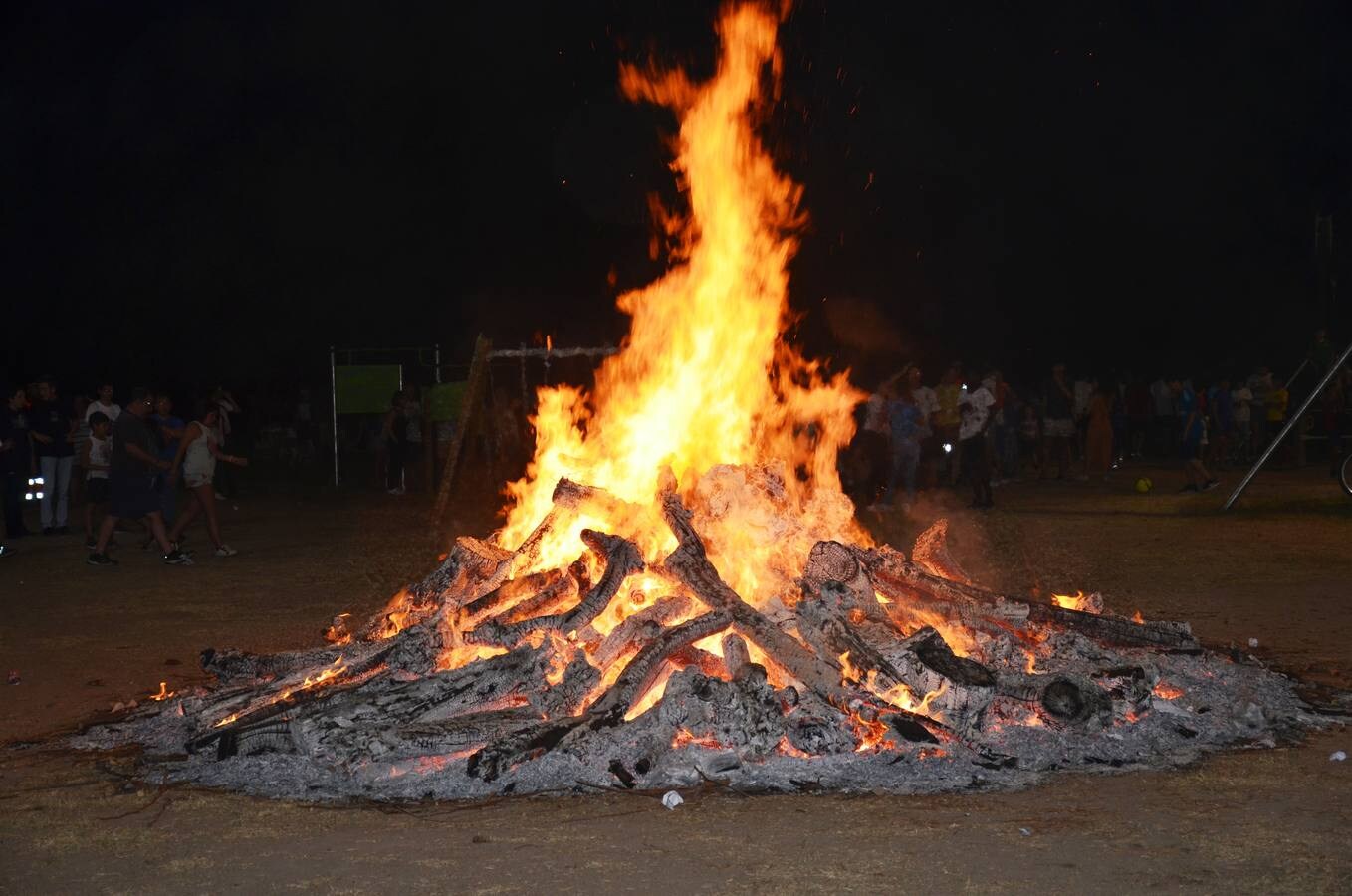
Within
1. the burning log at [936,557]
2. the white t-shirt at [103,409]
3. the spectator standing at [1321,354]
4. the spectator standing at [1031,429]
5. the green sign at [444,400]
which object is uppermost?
the spectator standing at [1321,354]

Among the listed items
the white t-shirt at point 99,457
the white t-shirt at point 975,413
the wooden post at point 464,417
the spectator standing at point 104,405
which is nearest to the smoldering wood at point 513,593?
→ the wooden post at point 464,417

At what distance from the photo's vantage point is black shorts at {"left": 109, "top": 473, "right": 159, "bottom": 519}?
12.8 meters

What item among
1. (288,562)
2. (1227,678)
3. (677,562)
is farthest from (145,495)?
(1227,678)

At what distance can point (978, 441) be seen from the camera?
56.7ft

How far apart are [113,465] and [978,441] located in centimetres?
1117

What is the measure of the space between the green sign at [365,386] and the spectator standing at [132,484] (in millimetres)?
9291

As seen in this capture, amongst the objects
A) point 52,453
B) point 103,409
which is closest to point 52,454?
point 52,453

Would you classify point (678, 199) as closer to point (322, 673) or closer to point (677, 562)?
point (677, 562)

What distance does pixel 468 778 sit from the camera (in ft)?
18.5

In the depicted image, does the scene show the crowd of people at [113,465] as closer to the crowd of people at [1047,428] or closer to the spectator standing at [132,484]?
the spectator standing at [132,484]

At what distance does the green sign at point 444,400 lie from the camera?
69.1 feet

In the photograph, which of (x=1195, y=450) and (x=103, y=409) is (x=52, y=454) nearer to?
(x=103, y=409)

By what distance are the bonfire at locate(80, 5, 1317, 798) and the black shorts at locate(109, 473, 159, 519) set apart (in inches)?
208

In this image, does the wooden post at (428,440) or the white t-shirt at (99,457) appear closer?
the white t-shirt at (99,457)
